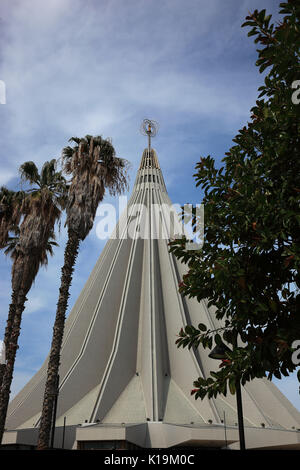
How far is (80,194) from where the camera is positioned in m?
16.0

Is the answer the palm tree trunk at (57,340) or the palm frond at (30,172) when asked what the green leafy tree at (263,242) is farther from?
the palm frond at (30,172)

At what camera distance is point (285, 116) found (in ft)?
19.0

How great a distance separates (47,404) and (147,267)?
23781 mm

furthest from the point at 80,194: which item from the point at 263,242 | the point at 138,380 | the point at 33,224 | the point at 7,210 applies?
the point at 138,380

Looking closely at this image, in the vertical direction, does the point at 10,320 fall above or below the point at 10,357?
above

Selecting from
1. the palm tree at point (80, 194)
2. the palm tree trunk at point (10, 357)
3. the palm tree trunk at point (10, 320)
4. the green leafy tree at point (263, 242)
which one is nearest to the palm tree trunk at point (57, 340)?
the palm tree at point (80, 194)

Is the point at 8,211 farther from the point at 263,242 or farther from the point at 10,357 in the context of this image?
the point at 263,242

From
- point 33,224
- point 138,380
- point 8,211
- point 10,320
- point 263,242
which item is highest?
point 8,211

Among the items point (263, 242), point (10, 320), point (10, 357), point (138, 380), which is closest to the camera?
point (263, 242)

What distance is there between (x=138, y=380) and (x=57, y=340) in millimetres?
15805

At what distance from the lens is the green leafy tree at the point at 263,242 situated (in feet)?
17.6

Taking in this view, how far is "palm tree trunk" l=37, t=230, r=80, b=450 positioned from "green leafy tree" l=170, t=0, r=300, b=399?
816cm

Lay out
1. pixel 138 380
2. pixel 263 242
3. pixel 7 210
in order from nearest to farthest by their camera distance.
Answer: pixel 263 242 < pixel 7 210 < pixel 138 380

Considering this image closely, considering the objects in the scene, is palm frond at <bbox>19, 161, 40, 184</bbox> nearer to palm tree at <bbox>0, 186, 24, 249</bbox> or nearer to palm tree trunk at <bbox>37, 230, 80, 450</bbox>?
palm tree at <bbox>0, 186, 24, 249</bbox>
